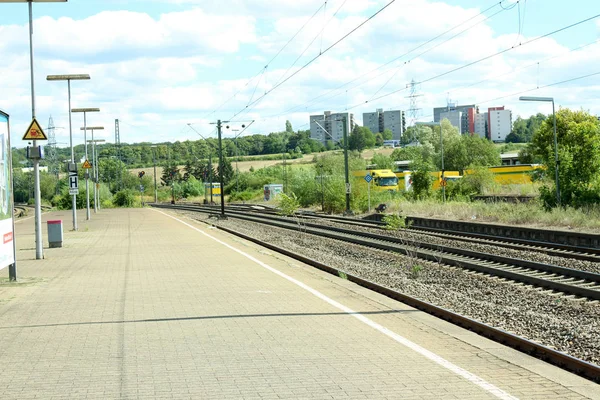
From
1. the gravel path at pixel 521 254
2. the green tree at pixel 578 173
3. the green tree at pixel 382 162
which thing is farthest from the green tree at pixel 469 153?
the gravel path at pixel 521 254

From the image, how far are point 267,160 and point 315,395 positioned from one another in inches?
6185

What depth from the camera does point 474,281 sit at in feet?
51.4

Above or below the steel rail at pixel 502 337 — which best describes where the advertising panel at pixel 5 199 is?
above

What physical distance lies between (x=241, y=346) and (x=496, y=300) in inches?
240

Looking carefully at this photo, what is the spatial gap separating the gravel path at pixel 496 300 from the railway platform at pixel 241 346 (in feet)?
2.80

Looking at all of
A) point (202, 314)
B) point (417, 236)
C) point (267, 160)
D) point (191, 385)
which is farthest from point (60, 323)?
point (267, 160)

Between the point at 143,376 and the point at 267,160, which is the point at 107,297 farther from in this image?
the point at 267,160

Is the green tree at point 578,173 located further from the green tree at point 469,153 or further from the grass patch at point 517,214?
the green tree at point 469,153

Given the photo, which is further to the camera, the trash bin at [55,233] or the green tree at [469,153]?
the green tree at [469,153]

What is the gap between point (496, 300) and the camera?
13070mm

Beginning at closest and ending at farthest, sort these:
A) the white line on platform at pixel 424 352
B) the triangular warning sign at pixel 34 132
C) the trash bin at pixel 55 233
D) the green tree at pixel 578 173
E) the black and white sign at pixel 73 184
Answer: the white line on platform at pixel 424 352, the triangular warning sign at pixel 34 132, the trash bin at pixel 55 233, the green tree at pixel 578 173, the black and white sign at pixel 73 184

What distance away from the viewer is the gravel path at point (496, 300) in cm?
949

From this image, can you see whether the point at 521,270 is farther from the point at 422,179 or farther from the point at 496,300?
the point at 422,179

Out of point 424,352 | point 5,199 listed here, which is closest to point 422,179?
point 5,199
